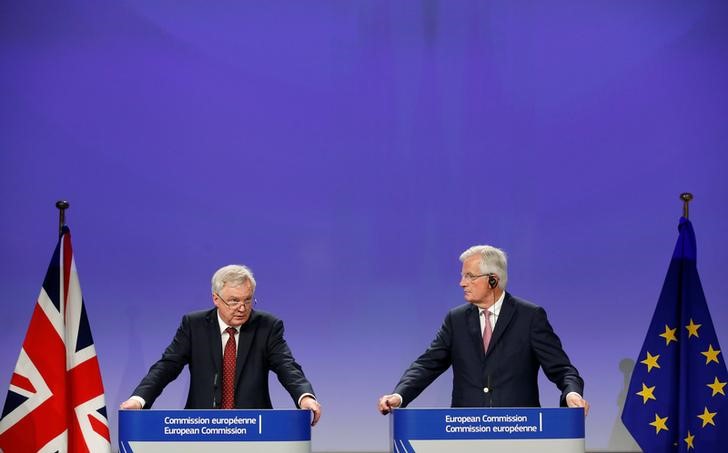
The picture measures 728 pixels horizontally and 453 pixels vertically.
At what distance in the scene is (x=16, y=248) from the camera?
6.18 m

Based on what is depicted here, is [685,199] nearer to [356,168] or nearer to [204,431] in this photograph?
[356,168]

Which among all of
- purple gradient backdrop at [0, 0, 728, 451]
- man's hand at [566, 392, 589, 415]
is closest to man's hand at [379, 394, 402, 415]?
man's hand at [566, 392, 589, 415]

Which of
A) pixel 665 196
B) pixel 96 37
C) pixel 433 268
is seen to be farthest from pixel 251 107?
pixel 665 196

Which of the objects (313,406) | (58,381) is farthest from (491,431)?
(58,381)

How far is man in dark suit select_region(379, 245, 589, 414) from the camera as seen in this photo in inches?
194

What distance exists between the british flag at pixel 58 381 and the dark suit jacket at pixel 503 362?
5.71ft

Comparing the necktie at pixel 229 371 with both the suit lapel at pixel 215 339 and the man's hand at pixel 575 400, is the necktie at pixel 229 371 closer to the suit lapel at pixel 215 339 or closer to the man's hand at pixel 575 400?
the suit lapel at pixel 215 339

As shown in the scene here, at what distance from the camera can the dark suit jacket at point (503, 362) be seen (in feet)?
16.2

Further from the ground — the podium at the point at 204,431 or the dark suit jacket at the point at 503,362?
the dark suit jacket at the point at 503,362

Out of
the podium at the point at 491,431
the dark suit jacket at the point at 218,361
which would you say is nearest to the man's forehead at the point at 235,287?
the dark suit jacket at the point at 218,361

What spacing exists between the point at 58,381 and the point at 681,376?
3326mm

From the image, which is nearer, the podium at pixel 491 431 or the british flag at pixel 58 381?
the podium at pixel 491 431

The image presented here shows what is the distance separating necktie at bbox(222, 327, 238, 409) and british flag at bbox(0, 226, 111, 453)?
922 mm

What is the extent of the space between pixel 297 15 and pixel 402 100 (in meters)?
0.84
